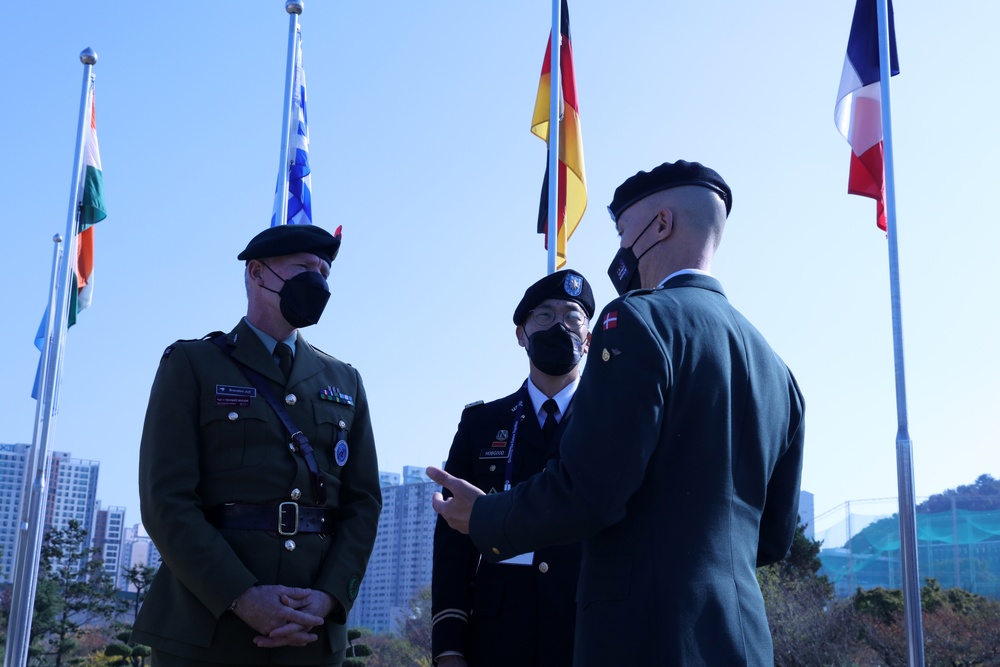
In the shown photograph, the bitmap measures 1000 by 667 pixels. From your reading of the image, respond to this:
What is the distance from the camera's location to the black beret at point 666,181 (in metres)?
2.83

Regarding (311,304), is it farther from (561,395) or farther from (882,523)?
(882,523)

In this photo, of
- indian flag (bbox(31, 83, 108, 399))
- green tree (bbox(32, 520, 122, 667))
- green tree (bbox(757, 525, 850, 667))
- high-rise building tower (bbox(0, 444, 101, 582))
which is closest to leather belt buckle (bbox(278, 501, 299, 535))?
indian flag (bbox(31, 83, 108, 399))

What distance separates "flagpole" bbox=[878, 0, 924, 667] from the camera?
27.8 ft

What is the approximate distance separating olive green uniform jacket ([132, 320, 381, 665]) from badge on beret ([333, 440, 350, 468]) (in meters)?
0.02

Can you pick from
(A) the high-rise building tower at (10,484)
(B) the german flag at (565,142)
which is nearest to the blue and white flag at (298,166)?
(B) the german flag at (565,142)

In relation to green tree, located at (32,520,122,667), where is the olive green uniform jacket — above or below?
above

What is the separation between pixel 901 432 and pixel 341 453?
21.9 ft

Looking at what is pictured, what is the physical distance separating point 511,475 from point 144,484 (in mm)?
1309

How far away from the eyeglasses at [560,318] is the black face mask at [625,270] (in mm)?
1073

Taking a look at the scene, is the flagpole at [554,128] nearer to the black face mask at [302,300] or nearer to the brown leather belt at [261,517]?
the black face mask at [302,300]

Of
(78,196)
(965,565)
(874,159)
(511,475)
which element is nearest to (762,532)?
(511,475)

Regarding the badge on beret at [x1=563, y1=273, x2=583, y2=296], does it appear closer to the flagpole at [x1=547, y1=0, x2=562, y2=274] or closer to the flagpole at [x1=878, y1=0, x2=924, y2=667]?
the flagpole at [x1=547, y1=0, x2=562, y2=274]

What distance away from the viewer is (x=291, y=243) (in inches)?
154

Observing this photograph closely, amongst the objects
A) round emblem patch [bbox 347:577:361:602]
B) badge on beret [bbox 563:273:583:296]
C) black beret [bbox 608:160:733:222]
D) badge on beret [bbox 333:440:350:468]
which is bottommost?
round emblem patch [bbox 347:577:361:602]
